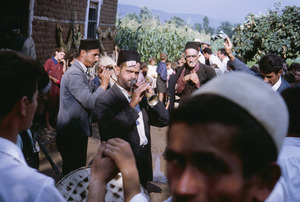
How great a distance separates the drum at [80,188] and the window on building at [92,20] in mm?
9997

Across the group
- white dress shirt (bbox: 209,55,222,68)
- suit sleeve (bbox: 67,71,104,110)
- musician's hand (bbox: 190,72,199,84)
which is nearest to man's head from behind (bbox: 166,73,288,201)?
suit sleeve (bbox: 67,71,104,110)

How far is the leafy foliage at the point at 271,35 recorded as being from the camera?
13055 millimetres

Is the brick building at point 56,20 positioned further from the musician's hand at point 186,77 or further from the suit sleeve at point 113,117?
the suit sleeve at point 113,117

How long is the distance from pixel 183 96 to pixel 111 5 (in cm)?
913

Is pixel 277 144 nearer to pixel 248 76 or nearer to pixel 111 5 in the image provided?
pixel 248 76

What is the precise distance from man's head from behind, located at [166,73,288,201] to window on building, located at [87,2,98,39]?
1117 centimetres

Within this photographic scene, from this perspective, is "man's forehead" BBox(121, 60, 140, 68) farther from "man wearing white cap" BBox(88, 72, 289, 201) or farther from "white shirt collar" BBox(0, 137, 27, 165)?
"man wearing white cap" BBox(88, 72, 289, 201)

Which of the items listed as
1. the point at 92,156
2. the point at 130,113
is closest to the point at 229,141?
the point at 130,113

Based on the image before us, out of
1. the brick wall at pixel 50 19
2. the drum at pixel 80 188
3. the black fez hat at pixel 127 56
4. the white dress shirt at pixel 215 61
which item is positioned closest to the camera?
the drum at pixel 80 188

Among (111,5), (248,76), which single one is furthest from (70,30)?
(248,76)

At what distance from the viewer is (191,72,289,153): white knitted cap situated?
2.81ft

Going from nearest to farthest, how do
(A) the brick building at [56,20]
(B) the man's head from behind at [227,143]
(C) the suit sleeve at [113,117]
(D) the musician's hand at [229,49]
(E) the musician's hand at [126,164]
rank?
(B) the man's head from behind at [227,143] < (E) the musician's hand at [126,164] < (C) the suit sleeve at [113,117] < (D) the musician's hand at [229,49] < (A) the brick building at [56,20]

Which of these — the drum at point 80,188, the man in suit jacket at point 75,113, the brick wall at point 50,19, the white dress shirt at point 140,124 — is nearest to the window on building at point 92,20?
the brick wall at point 50,19

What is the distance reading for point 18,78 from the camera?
1.50 meters
